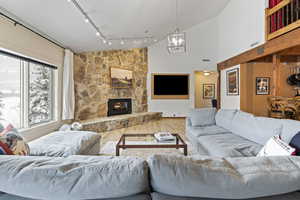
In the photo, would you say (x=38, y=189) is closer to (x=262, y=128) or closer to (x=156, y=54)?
(x=262, y=128)

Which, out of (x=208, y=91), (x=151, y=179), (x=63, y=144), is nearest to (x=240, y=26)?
(x=208, y=91)

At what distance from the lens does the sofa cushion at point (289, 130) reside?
2.03 m

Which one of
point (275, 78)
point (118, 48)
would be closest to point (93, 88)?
point (118, 48)

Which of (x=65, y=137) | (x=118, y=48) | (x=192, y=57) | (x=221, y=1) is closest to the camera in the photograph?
(x=65, y=137)

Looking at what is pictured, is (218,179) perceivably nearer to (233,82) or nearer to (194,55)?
(233,82)

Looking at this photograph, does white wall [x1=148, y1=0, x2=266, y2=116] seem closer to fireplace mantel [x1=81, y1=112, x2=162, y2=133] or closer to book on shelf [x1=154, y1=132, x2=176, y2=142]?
fireplace mantel [x1=81, y1=112, x2=162, y2=133]

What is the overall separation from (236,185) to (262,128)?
2164 millimetres

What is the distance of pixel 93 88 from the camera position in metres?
6.46

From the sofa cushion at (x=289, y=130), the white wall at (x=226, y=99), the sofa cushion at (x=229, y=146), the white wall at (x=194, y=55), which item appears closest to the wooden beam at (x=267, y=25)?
the white wall at (x=226, y=99)

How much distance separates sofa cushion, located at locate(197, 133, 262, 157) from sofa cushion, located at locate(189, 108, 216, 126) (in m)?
0.92

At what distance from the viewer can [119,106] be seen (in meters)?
7.28

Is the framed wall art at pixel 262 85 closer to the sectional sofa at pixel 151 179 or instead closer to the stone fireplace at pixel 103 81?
the stone fireplace at pixel 103 81

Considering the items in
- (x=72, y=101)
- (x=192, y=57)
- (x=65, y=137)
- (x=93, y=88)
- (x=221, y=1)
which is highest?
(x=221, y=1)

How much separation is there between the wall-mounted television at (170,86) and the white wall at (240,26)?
1.82 metres
